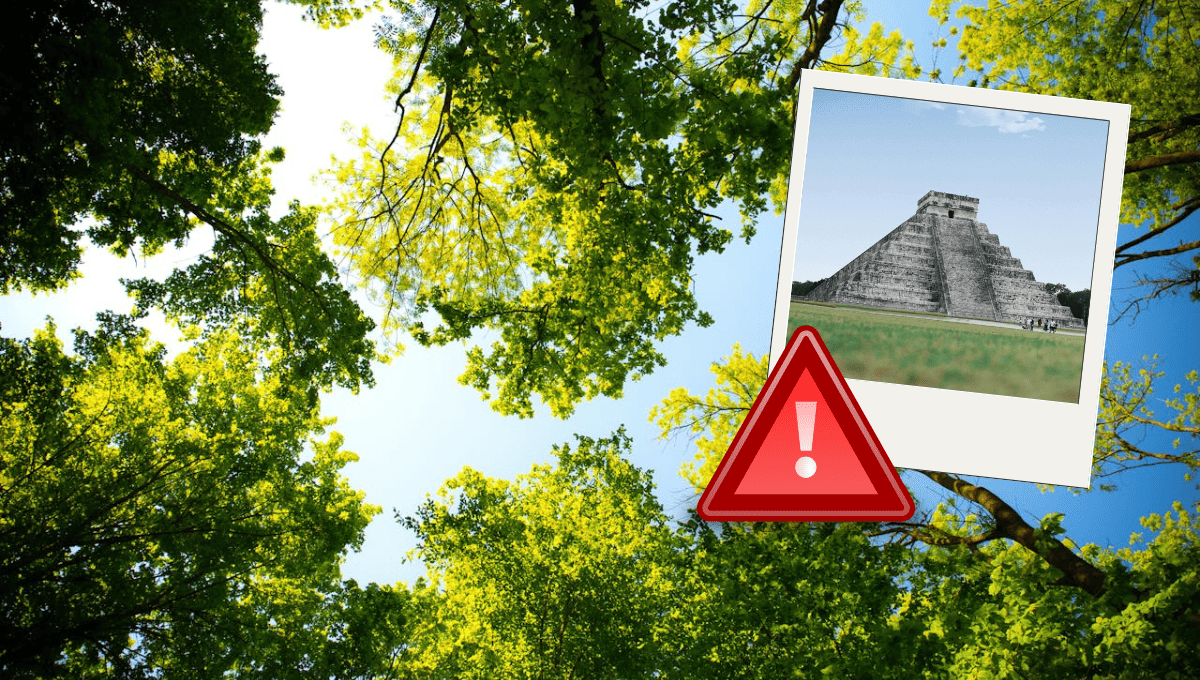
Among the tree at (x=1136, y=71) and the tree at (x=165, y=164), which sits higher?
the tree at (x=1136, y=71)

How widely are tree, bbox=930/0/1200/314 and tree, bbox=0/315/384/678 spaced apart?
12565 millimetres

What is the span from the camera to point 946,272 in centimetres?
478

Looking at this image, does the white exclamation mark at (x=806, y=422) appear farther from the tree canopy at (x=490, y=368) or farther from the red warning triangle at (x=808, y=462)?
the tree canopy at (x=490, y=368)

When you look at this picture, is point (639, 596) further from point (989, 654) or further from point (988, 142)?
point (988, 142)

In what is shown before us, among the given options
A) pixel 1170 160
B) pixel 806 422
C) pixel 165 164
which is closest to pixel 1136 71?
pixel 1170 160

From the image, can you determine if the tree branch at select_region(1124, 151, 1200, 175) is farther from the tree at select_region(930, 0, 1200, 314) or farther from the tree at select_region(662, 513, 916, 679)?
the tree at select_region(662, 513, 916, 679)

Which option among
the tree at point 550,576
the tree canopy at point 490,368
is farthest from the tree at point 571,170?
the tree at point 550,576

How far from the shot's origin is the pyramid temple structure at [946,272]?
14.9 feet

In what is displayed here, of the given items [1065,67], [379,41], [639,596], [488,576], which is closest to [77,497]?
[488,576]

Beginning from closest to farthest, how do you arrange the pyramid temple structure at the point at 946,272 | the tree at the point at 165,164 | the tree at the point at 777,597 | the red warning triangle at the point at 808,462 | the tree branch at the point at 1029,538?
the red warning triangle at the point at 808,462 < the pyramid temple structure at the point at 946,272 < the tree at the point at 165,164 < the tree branch at the point at 1029,538 < the tree at the point at 777,597

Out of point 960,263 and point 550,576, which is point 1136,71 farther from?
point 550,576

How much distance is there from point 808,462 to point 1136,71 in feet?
35.2

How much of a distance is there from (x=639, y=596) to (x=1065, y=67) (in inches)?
431

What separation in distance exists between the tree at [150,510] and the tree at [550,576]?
159 centimetres
